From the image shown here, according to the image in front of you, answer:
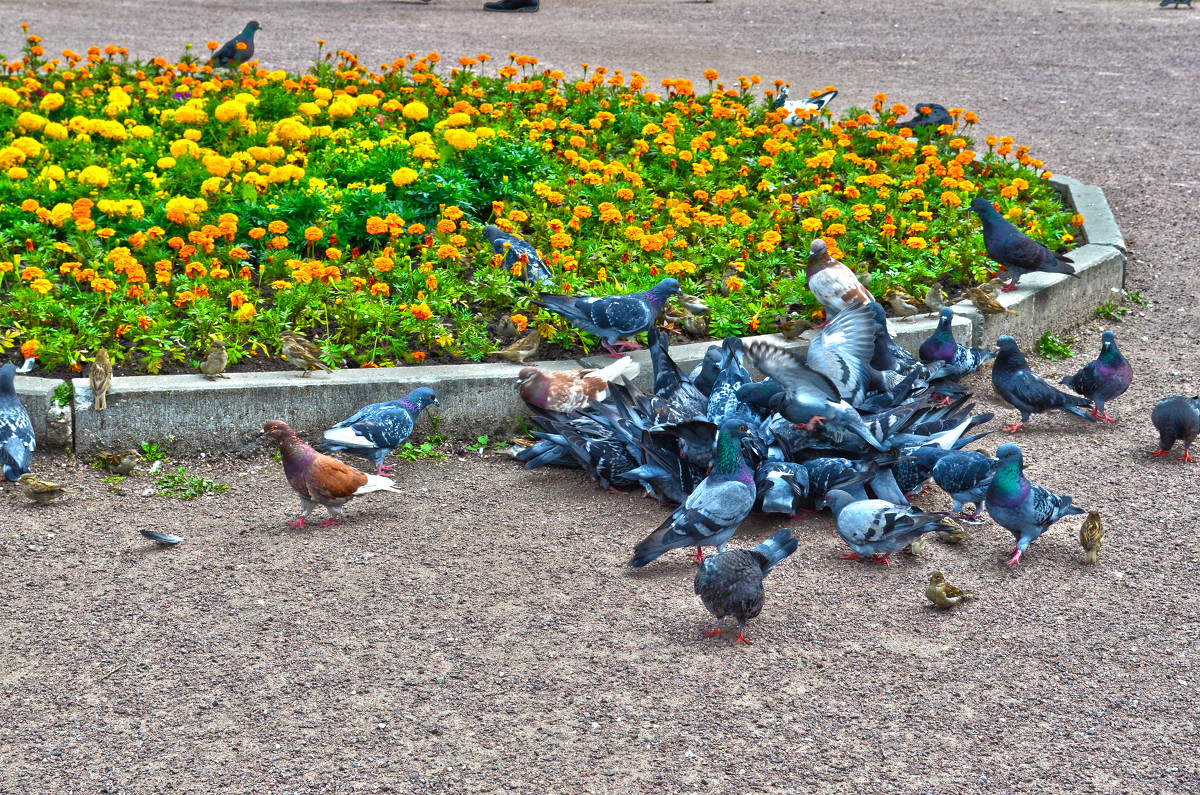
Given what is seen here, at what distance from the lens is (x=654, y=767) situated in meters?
3.13

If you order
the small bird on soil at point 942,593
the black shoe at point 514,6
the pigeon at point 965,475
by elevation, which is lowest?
the small bird on soil at point 942,593

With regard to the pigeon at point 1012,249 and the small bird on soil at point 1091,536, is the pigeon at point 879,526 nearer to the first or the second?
the small bird on soil at point 1091,536

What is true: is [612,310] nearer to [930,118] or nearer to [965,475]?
[965,475]

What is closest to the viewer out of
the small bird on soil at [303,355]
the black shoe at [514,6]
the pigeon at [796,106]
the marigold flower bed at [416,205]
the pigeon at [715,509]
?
the pigeon at [715,509]

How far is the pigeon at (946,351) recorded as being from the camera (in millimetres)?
5566

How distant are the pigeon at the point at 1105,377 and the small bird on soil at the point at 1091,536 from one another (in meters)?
1.39

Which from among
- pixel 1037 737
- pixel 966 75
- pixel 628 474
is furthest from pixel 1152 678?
pixel 966 75

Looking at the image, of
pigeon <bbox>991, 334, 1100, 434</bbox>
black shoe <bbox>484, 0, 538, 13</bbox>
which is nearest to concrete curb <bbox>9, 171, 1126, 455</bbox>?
pigeon <bbox>991, 334, 1100, 434</bbox>

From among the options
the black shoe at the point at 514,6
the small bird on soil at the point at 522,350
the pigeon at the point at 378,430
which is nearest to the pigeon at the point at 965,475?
the small bird on soil at the point at 522,350

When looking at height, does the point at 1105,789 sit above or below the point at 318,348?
below

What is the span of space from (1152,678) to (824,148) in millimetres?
5258

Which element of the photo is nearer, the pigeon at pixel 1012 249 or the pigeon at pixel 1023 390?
the pigeon at pixel 1023 390

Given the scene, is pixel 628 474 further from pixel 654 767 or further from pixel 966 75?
pixel 966 75

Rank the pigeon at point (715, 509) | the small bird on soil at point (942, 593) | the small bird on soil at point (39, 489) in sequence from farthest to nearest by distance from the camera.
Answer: the small bird on soil at point (39, 489)
the pigeon at point (715, 509)
the small bird on soil at point (942, 593)
